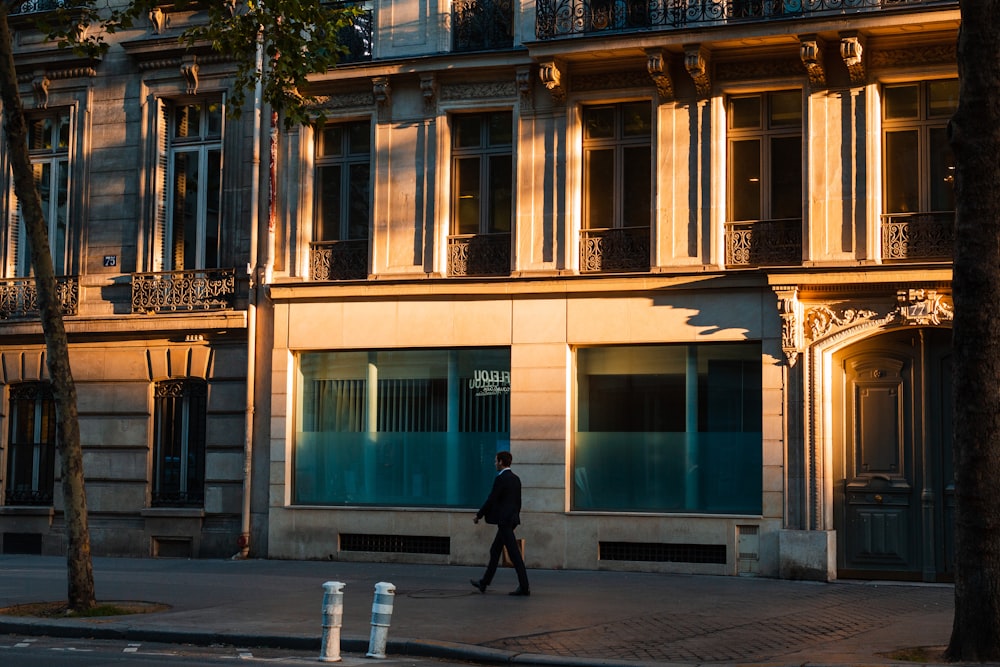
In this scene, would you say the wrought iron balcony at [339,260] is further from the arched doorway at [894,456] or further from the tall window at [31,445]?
the arched doorway at [894,456]

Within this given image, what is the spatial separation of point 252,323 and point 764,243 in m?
8.24

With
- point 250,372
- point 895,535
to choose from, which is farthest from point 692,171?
point 250,372

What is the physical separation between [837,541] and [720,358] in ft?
9.97

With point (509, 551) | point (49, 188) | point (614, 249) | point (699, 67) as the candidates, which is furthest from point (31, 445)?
point (699, 67)

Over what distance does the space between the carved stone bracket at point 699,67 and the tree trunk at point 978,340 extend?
8.81 m

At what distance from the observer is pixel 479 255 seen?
838 inches

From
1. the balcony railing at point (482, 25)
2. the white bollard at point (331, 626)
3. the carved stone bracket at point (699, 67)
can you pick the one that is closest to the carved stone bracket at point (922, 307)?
the carved stone bracket at point (699, 67)

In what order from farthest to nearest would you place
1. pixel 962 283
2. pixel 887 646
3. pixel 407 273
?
pixel 407 273
pixel 887 646
pixel 962 283

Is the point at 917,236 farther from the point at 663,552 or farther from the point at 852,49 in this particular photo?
the point at 663,552

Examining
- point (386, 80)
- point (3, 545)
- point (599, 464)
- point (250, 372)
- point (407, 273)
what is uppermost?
point (386, 80)

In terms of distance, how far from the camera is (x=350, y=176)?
22.4 metres

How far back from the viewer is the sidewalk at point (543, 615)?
1155 centimetres

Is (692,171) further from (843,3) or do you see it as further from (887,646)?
(887,646)

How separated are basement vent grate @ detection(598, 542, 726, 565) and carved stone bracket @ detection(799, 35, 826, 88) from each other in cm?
666
